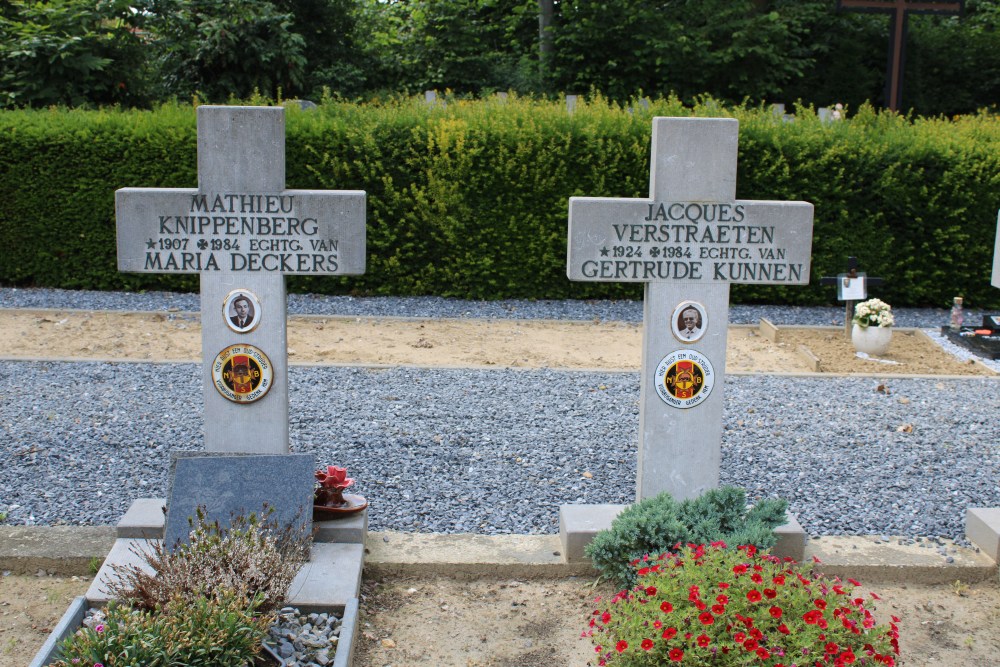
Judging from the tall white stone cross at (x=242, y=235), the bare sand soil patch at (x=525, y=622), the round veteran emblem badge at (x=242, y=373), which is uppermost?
the tall white stone cross at (x=242, y=235)

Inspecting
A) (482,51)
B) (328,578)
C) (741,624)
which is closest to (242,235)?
(328,578)

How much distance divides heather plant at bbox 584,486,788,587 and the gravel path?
76 cm

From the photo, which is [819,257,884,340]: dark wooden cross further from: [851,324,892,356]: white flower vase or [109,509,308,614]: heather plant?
[109,509,308,614]: heather plant

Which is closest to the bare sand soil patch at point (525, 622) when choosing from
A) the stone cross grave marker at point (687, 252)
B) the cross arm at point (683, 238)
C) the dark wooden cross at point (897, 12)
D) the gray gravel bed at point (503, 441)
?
the gray gravel bed at point (503, 441)

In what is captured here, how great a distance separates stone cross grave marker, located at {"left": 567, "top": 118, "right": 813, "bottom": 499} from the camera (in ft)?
15.6

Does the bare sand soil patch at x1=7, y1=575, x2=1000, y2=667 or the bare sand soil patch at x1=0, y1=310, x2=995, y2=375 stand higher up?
the bare sand soil patch at x1=0, y1=310, x2=995, y2=375

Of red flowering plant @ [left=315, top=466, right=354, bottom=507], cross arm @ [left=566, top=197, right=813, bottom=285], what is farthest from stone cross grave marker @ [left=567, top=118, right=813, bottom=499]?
red flowering plant @ [left=315, top=466, right=354, bottom=507]

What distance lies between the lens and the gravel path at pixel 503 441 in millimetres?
5523

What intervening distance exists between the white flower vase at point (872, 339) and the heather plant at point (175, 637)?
797 centimetres

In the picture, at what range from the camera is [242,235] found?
15.9 ft

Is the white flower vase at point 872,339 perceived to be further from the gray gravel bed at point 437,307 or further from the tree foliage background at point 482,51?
the tree foliage background at point 482,51

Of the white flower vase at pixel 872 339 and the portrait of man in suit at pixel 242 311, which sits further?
the white flower vase at pixel 872 339

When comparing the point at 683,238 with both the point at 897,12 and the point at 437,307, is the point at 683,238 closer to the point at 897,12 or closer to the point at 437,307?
the point at 437,307

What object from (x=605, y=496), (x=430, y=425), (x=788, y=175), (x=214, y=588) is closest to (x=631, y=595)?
(x=214, y=588)
